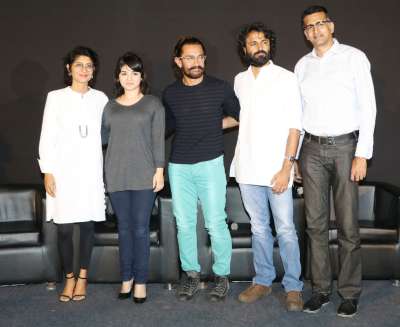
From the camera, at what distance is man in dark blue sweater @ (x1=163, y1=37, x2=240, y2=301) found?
3.35m

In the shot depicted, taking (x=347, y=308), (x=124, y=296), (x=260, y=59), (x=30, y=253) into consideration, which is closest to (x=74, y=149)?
(x=30, y=253)

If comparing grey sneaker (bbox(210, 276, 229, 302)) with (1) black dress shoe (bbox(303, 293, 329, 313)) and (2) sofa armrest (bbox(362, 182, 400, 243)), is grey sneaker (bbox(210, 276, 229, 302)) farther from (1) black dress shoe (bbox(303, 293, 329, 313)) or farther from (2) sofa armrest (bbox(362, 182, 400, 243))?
(2) sofa armrest (bbox(362, 182, 400, 243))

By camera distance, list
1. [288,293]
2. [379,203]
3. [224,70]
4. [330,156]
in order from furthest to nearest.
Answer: [224,70]
[379,203]
[288,293]
[330,156]

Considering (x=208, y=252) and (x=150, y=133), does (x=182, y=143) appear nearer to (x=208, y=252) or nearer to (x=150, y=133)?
(x=150, y=133)

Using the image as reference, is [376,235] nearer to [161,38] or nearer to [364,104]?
[364,104]

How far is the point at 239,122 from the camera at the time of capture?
136 inches

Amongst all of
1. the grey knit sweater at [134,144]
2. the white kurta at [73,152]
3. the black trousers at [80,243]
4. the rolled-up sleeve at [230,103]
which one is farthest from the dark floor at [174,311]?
the rolled-up sleeve at [230,103]

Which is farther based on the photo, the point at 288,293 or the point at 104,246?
the point at 104,246

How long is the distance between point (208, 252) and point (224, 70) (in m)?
1.57

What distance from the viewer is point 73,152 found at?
335 centimetres

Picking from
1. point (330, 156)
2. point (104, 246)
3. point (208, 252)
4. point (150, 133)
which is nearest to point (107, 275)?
point (104, 246)

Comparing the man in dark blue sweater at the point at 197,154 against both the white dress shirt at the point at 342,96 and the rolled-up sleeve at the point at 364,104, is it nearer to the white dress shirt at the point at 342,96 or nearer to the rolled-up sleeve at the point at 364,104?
the white dress shirt at the point at 342,96

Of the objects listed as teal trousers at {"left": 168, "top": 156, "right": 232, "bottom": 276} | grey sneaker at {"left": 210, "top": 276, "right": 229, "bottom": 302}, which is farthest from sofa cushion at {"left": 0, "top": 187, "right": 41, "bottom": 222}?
grey sneaker at {"left": 210, "top": 276, "right": 229, "bottom": 302}

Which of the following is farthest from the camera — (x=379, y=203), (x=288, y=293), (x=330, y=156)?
(x=379, y=203)
